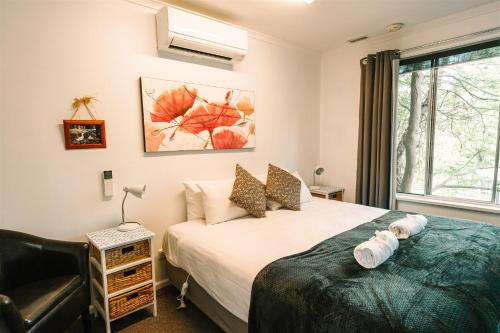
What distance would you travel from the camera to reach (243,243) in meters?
1.87

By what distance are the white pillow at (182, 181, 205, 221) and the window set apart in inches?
91.6

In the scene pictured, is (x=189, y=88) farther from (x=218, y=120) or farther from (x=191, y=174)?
(x=191, y=174)

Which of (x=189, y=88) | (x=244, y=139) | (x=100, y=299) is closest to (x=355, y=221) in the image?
(x=244, y=139)

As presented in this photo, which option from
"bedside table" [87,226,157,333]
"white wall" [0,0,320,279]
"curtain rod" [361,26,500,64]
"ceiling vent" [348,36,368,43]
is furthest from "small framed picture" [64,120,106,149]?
"curtain rod" [361,26,500,64]

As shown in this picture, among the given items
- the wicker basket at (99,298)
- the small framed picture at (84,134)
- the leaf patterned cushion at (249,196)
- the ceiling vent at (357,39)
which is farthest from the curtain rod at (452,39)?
the wicker basket at (99,298)

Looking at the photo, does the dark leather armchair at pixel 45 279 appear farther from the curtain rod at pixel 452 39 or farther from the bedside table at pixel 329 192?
the curtain rod at pixel 452 39

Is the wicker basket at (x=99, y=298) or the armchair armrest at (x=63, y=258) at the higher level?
the armchair armrest at (x=63, y=258)

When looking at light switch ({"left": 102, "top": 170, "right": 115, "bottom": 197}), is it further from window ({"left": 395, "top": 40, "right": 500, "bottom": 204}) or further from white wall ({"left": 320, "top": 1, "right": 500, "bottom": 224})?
window ({"left": 395, "top": 40, "right": 500, "bottom": 204})

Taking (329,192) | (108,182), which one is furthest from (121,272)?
(329,192)

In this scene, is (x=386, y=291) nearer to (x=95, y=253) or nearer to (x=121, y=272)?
(x=121, y=272)

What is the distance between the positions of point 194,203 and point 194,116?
84 cm

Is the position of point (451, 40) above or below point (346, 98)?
above

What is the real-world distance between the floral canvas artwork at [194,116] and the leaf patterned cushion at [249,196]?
0.53 m

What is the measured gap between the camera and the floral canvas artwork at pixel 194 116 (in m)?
2.38
